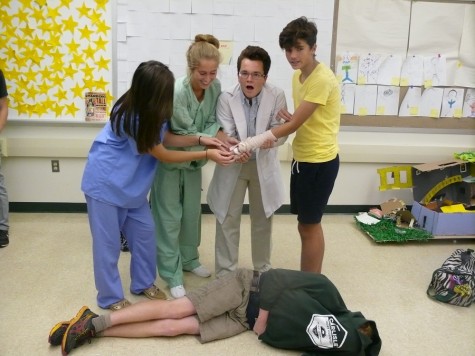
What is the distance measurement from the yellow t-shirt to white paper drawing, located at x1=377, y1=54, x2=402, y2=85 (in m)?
1.48

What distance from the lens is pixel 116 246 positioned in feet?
7.23

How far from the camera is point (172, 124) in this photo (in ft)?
7.39

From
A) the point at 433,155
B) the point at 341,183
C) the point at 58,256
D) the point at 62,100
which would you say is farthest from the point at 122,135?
the point at 433,155

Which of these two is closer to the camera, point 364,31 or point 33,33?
point 33,33

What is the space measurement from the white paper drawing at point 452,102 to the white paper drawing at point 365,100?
58cm

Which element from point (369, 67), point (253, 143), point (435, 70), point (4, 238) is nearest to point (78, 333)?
point (253, 143)

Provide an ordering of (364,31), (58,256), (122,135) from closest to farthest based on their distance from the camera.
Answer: (122,135) → (58,256) → (364,31)

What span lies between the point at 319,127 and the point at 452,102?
6.41ft

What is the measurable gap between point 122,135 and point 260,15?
1.75 meters

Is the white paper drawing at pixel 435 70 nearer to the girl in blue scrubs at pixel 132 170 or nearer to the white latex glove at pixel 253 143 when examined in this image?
the white latex glove at pixel 253 143

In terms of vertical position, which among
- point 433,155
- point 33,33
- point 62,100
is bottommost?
point 433,155

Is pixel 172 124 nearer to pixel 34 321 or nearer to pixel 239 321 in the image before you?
pixel 239 321

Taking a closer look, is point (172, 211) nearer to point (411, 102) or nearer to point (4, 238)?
point (4, 238)

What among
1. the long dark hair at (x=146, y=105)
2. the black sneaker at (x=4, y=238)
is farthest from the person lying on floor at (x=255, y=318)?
the black sneaker at (x=4, y=238)
